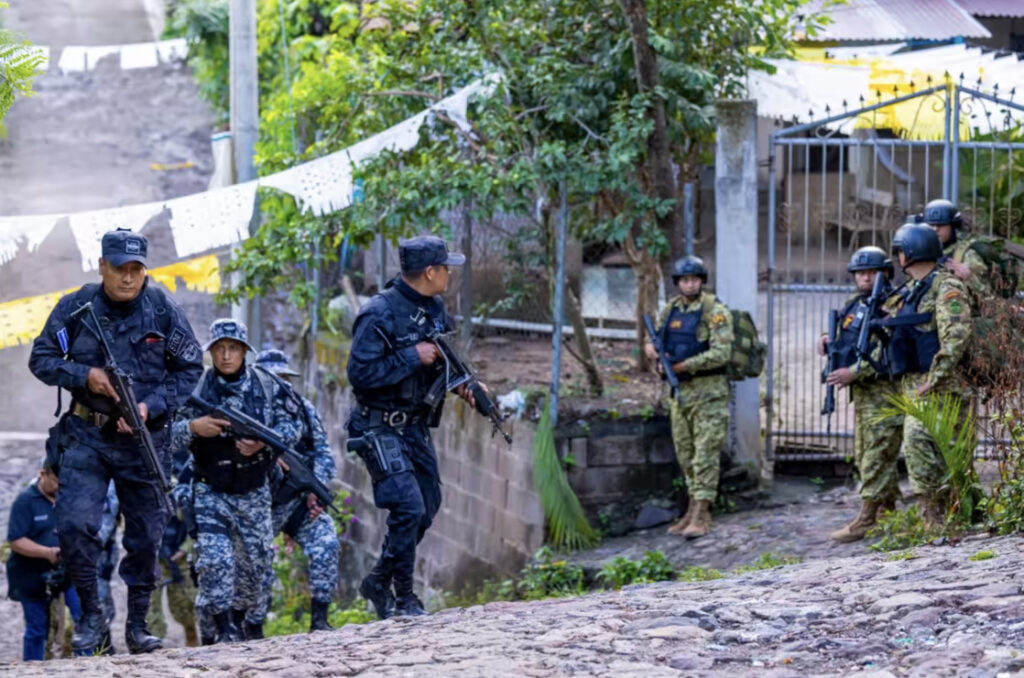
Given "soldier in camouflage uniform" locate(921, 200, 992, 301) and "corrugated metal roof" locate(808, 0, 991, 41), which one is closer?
"soldier in camouflage uniform" locate(921, 200, 992, 301)

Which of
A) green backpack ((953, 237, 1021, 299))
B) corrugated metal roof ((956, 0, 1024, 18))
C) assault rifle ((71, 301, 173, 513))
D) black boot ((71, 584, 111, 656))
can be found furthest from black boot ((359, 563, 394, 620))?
corrugated metal roof ((956, 0, 1024, 18))

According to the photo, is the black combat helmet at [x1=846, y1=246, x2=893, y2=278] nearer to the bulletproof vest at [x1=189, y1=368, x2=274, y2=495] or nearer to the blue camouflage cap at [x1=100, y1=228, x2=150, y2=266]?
the bulletproof vest at [x1=189, y1=368, x2=274, y2=495]

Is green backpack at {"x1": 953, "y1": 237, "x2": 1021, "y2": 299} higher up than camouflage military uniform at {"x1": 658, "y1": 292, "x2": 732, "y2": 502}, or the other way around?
green backpack at {"x1": 953, "y1": 237, "x2": 1021, "y2": 299}

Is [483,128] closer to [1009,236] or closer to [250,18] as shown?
[250,18]

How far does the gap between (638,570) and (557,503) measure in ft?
3.36

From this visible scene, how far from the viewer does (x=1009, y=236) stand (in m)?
10.4

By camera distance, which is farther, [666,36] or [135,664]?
[666,36]

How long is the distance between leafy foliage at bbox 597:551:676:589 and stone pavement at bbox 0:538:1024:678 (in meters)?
2.25

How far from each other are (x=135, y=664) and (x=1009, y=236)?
6730 mm

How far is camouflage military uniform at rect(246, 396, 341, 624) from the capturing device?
866 centimetres

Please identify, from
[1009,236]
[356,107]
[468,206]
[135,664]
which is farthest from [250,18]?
[135,664]

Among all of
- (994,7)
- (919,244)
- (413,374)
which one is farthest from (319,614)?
(994,7)

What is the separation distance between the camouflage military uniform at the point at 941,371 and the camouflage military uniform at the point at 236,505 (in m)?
3.38

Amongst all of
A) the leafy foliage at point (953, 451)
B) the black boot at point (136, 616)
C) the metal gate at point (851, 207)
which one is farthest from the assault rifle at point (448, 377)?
the metal gate at point (851, 207)
